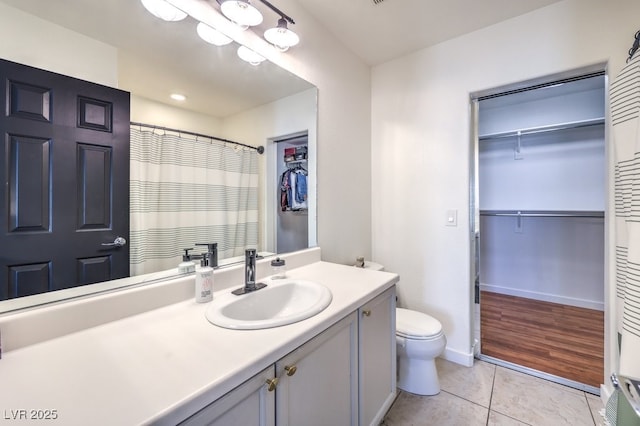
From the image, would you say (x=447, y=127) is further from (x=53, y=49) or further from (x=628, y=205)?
(x=53, y=49)

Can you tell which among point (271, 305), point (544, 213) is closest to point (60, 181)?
point (271, 305)

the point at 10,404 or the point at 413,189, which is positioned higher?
the point at 413,189

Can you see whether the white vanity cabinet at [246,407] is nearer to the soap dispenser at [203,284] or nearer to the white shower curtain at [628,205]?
the soap dispenser at [203,284]

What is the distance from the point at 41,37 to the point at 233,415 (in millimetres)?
1245

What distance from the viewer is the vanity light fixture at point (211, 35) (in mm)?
1211

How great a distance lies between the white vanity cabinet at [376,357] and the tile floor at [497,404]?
0.24 meters

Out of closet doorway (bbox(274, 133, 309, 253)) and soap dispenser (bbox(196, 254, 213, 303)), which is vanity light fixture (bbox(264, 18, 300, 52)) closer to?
closet doorway (bbox(274, 133, 309, 253))

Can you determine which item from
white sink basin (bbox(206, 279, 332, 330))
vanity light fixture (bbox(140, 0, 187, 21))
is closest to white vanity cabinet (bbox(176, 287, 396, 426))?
white sink basin (bbox(206, 279, 332, 330))

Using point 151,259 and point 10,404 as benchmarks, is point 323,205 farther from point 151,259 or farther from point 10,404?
point 10,404

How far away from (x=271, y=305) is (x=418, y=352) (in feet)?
3.27

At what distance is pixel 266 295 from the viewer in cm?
121

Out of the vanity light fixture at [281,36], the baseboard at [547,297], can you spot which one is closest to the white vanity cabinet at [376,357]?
the vanity light fixture at [281,36]

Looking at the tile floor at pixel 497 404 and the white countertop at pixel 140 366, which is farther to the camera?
the tile floor at pixel 497 404

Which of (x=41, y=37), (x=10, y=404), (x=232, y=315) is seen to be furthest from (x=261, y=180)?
(x=10, y=404)
